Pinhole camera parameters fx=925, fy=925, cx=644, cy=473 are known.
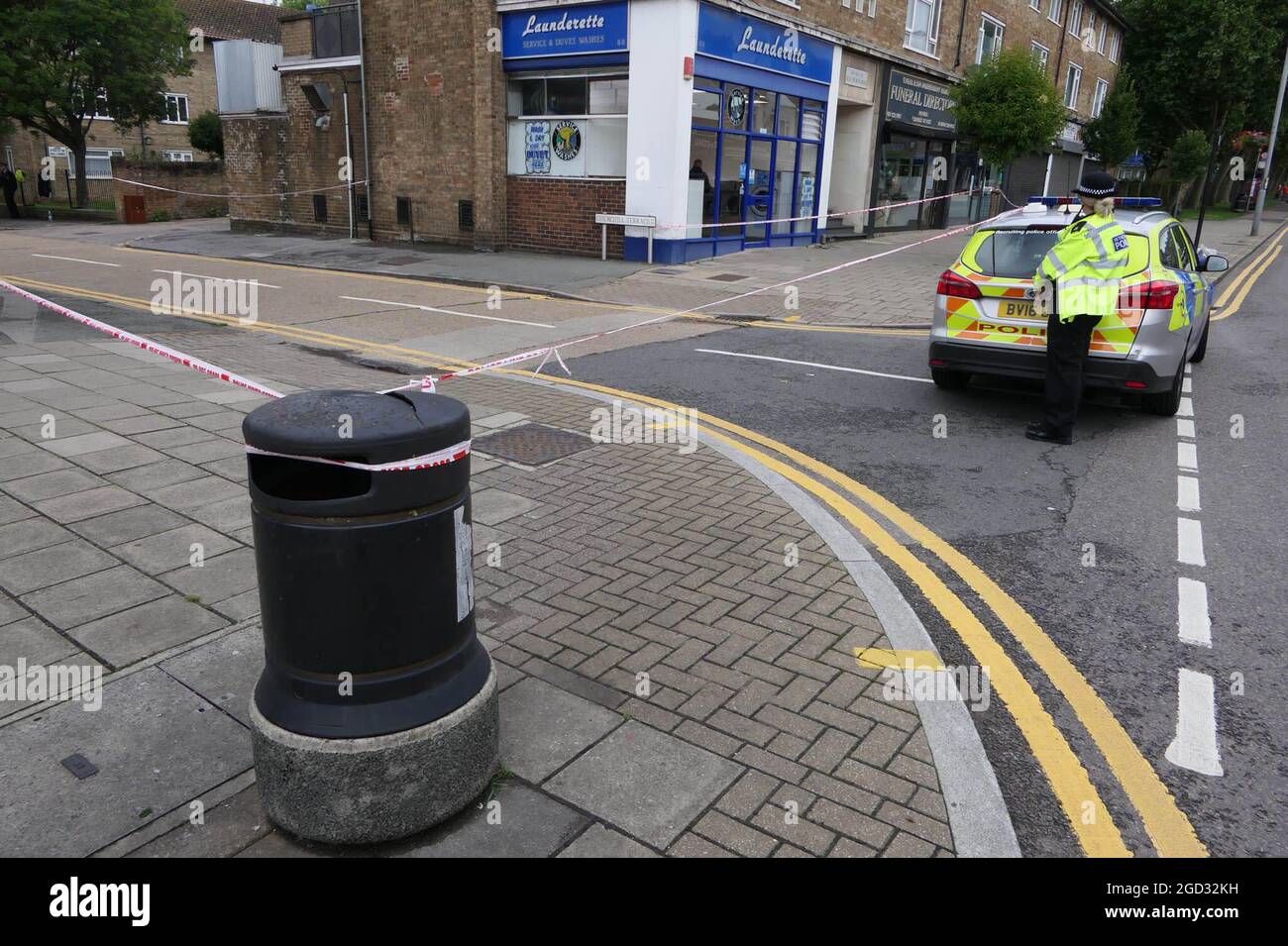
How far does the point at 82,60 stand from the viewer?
3111cm

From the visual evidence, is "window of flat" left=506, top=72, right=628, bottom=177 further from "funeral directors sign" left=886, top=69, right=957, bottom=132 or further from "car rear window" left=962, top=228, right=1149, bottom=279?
"car rear window" left=962, top=228, right=1149, bottom=279

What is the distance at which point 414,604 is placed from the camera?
2752mm

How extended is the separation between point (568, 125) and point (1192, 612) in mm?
17164

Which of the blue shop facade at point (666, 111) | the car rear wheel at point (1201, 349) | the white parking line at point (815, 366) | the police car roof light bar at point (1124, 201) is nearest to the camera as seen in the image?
the police car roof light bar at point (1124, 201)

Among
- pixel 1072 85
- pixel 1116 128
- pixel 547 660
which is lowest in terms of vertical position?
pixel 547 660

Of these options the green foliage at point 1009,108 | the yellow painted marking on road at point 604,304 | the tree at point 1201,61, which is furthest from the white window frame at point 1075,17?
the yellow painted marking on road at point 604,304

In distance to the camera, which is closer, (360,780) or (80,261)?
(360,780)

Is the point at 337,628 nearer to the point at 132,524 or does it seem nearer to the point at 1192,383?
the point at 132,524

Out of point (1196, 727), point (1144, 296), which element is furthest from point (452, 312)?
point (1196, 727)

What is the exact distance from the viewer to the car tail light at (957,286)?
309 inches

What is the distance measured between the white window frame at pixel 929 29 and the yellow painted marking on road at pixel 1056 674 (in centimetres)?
2302

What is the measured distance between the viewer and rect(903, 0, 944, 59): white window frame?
25300 mm

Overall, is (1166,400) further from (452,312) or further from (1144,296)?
(452,312)

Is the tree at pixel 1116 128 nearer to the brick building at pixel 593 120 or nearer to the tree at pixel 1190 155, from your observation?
the tree at pixel 1190 155
